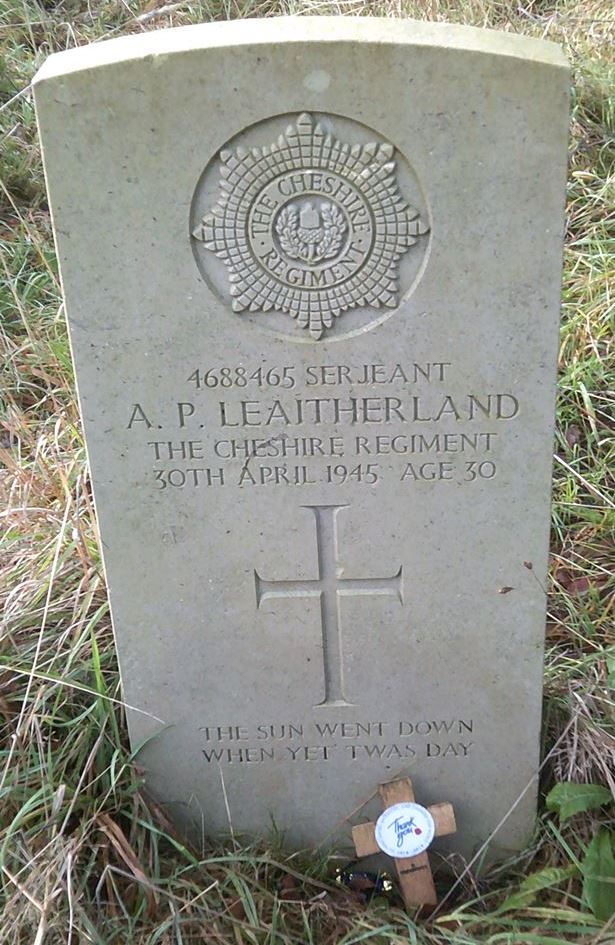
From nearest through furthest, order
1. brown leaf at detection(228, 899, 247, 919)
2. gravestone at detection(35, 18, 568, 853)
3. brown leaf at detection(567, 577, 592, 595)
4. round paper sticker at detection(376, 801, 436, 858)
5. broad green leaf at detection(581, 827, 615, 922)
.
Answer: gravestone at detection(35, 18, 568, 853) → broad green leaf at detection(581, 827, 615, 922) → brown leaf at detection(228, 899, 247, 919) → round paper sticker at detection(376, 801, 436, 858) → brown leaf at detection(567, 577, 592, 595)

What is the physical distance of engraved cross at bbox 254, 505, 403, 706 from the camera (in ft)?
7.13

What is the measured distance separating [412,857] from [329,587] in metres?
0.67

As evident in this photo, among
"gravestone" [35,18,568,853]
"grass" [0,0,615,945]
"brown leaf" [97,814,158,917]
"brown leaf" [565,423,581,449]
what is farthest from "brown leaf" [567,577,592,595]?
"brown leaf" [97,814,158,917]

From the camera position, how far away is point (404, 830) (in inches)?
90.9

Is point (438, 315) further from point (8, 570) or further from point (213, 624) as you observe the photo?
point (8, 570)

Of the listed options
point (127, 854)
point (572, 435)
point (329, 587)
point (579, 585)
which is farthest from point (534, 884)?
point (572, 435)

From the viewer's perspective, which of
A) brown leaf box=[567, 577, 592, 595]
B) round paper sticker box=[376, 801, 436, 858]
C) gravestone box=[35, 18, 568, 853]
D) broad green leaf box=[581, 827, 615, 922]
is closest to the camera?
gravestone box=[35, 18, 568, 853]

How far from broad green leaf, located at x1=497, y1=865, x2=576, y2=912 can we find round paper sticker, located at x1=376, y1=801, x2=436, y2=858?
229mm

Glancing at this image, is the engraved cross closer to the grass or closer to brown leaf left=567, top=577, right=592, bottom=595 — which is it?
the grass

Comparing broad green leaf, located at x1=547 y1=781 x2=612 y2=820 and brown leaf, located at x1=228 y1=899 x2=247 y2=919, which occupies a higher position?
broad green leaf, located at x1=547 y1=781 x2=612 y2=820

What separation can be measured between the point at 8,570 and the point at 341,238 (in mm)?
1525

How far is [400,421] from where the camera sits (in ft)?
6.68

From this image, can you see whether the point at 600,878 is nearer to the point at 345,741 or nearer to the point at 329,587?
the point at 345,741

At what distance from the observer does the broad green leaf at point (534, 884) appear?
7.00 ft
